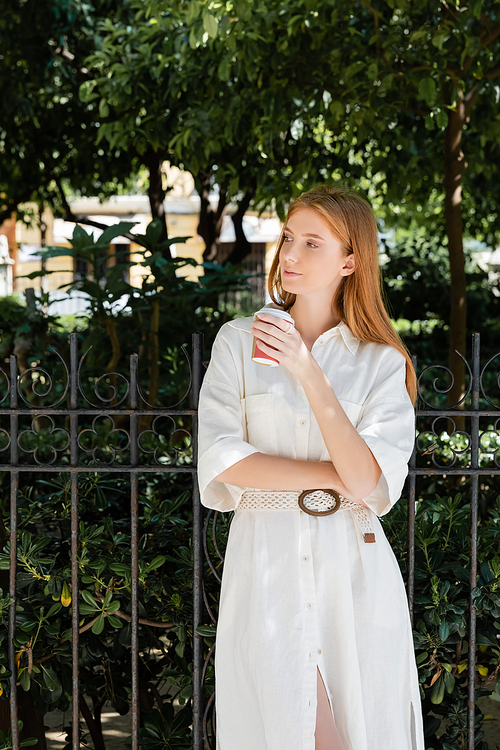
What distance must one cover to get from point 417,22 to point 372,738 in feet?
14.4

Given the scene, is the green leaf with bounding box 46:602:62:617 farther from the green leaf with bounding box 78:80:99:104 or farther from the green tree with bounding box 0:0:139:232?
the green tree with bounding box 0:0:139:232

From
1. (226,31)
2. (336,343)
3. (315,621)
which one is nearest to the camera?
(315,621)

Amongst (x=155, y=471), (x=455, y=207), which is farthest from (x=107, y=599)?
(x=455, y=207)

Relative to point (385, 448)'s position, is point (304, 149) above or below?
above

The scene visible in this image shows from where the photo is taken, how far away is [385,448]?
1854 mm

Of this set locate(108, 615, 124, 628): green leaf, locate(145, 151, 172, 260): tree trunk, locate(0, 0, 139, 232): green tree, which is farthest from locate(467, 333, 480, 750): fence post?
locate(145, 151, 172, 260): tree trunk

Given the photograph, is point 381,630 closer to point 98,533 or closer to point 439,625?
point 439,625

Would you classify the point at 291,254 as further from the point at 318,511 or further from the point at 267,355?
the point at 318,511

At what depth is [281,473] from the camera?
1.83 m

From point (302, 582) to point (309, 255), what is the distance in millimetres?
829

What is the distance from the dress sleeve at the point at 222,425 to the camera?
6.08 ft

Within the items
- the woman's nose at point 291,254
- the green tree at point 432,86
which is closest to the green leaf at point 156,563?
the woman's nose at point 291,254

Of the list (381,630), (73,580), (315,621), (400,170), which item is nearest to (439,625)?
(381,630)

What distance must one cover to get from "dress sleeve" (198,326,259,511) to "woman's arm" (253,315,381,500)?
203 millimetres
